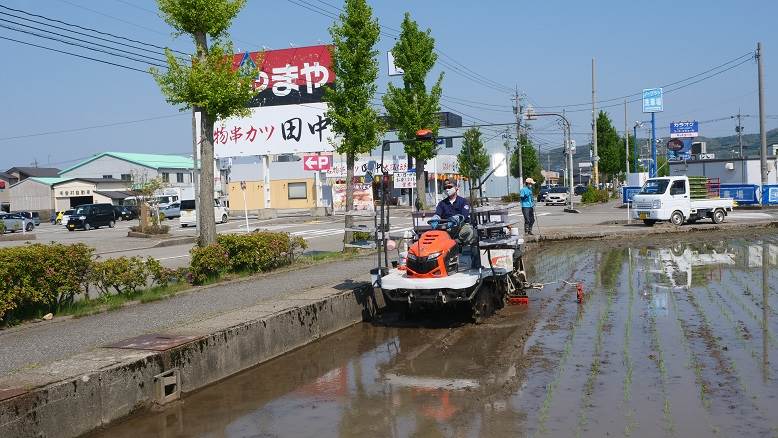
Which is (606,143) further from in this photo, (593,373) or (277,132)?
(593,373)

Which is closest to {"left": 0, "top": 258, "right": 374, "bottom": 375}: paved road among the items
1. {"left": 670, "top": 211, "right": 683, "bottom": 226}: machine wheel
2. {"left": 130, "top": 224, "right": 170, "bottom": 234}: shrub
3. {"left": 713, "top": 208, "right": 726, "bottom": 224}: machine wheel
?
{"left": 670, "top": 211, "right": 683, "bottom": 226}: machine wheel

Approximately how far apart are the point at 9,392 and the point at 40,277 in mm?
4650

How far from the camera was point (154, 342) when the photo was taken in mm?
7750

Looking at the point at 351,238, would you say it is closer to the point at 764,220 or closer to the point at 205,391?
the point at 205,391

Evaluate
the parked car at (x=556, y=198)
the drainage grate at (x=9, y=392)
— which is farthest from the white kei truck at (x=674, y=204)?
the parked car at (x=556, y=198)

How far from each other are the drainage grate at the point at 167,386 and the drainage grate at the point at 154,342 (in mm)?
272

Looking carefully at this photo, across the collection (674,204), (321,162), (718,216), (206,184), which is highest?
(321,162)

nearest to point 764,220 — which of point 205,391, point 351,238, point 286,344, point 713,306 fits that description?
point 351,238

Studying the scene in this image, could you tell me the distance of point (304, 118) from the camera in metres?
48.6

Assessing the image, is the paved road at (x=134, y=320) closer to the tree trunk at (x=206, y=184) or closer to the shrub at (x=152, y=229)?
the tree trunk at (x=206, y=184)

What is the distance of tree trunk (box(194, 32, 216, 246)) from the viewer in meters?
14.1

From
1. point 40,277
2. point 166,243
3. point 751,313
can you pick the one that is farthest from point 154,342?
point 166,243

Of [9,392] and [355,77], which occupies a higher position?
[355,77]

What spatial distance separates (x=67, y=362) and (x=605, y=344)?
6.03 meters
